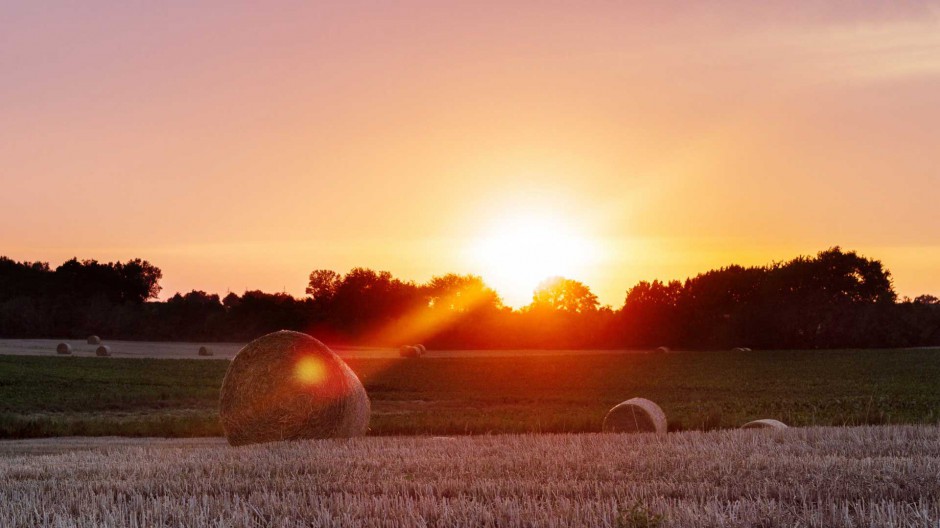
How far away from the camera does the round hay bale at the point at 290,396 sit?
16.5 m

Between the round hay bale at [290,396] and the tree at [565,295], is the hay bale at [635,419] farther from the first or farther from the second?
the tree at [565,295]

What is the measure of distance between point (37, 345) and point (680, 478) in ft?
183

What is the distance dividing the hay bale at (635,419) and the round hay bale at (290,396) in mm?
4538

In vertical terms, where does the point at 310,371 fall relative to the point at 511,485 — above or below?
above

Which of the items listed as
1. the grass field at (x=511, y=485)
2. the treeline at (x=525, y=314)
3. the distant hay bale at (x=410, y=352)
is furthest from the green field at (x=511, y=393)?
the treeline at (x=525, y=314)

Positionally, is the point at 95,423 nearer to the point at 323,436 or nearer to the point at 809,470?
the point at 323,436

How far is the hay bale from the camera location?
55.7 feet

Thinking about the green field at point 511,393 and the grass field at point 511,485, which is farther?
the green field at point 511,393

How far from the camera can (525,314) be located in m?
75.9

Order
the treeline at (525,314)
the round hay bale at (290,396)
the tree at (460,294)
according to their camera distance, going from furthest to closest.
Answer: the tree at (460,294)
the treeline at (525,314)
the round hay bale at (290,396)

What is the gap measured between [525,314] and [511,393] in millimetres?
44732

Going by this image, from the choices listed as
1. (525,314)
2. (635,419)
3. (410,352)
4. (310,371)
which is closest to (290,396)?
(310,371)

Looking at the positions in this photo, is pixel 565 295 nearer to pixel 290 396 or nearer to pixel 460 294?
pixel 460 294

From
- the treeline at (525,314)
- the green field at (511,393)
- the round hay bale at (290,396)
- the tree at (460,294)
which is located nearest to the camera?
the round hay bale at (290,396)
